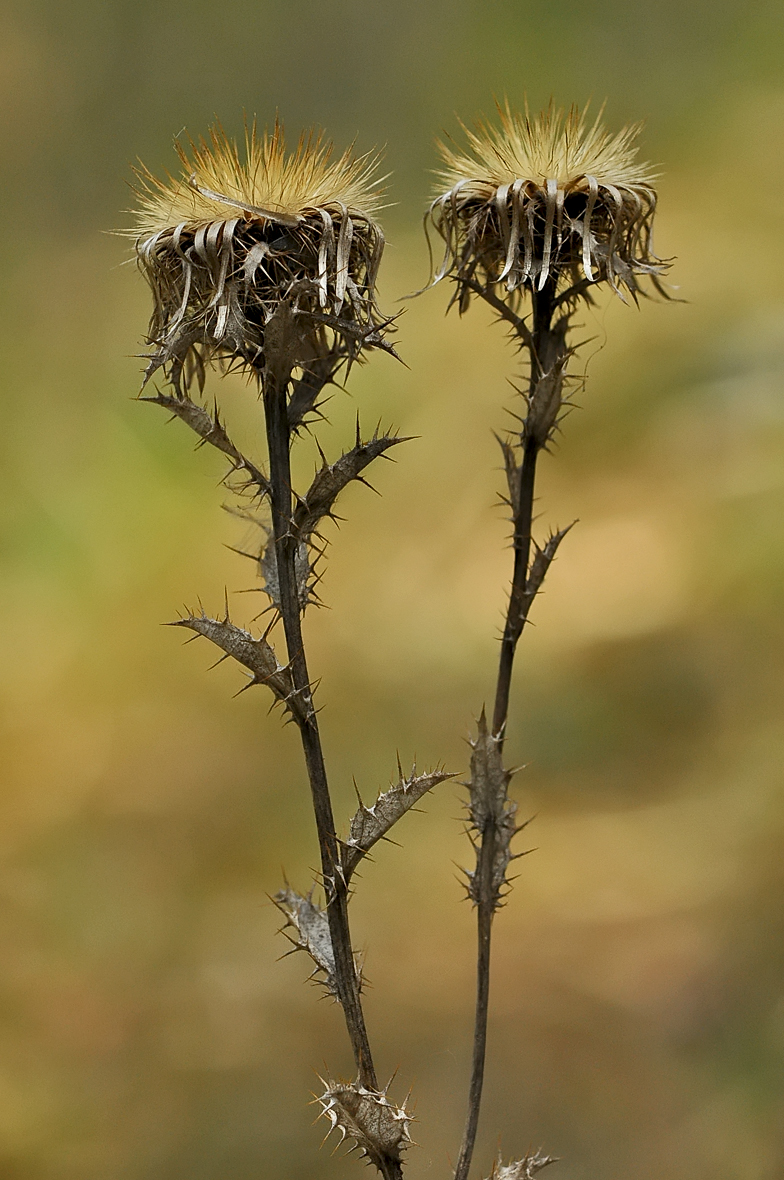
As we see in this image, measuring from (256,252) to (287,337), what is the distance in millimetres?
106

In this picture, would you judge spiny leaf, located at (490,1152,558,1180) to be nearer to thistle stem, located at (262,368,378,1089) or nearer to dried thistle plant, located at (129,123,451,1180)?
dried thistle plant, located at (129,123,451,1180)

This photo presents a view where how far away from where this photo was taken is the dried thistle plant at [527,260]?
4.88 feet

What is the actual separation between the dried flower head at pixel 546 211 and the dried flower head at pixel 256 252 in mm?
192

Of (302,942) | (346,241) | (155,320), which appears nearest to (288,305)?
(346,241)

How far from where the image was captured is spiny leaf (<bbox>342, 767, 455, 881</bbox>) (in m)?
1.43

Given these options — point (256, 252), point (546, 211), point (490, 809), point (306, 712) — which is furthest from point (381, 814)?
point (546, 211)

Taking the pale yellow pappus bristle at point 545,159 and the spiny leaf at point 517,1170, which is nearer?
the pale yellow pappus bristle at point 545,159

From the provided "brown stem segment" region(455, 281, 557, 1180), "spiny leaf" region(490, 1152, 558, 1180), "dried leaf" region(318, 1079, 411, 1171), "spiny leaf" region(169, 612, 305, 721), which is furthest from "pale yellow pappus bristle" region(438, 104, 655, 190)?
"spiny leaf" region(490, 1152, 558, 1180)

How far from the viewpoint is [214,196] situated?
50.6 inches

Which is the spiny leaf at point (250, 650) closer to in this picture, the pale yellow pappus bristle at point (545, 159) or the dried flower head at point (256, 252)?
the dried flower head at point (256, 252)

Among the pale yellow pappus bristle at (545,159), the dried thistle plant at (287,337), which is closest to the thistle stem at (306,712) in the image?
the dried thistle plant at (287,337)

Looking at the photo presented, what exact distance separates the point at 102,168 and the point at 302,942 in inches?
74.2

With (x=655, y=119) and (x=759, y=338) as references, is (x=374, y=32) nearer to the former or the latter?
(x=655, y=119)

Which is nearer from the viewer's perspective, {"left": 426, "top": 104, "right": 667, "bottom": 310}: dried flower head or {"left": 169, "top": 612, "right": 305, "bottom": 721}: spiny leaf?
{"left": 169, "top": 612, "right": 305, "bottom": 721}: spiny leaf
